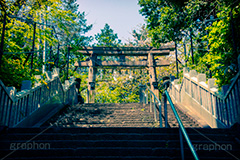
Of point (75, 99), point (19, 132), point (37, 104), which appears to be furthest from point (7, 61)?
point (75, 99)

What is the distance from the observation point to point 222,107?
536 centimetres

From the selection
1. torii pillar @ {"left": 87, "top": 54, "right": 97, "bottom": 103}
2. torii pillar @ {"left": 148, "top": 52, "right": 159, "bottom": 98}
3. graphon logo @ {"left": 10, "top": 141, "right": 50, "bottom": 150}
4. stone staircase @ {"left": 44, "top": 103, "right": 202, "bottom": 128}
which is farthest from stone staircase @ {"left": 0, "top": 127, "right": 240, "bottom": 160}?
torii pillar @ {"left": 148, "top": 52, "right": 159, "bottom": 98}

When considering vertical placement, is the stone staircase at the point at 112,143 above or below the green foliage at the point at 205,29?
below

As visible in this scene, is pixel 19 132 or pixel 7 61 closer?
pixel 19 132

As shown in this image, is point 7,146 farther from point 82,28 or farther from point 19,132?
point 82,28

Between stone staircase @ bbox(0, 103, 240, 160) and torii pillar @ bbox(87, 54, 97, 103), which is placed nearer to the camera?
stone staircase @ bbox(0, 103, 240, 160)

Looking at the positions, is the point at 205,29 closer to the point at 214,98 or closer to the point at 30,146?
→ the point at 214,98

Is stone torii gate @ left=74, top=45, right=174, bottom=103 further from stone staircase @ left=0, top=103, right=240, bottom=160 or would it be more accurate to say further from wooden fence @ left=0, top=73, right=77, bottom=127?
stone staircase @ left=0, top=103, right=240, bottom=160

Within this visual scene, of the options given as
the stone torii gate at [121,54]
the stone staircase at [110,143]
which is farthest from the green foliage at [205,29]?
the stone torii gate at [121,54]

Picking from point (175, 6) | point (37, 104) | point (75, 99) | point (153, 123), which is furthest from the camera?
point (75, 99)

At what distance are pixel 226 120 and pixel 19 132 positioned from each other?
541cm

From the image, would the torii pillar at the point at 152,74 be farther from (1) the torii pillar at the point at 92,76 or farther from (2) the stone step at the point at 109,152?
(2) the stone step at the point at 109,152

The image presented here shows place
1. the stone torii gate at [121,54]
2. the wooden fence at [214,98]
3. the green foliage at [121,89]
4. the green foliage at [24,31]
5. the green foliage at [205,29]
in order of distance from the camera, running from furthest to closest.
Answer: the green foliage at [121,89]
the stone torii gate at [121,54]
the green foliage at [205,29]
the green foliage at [24,31]
the wooden fence at [214,98]

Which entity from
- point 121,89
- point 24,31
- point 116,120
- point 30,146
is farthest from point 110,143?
point 121,89
